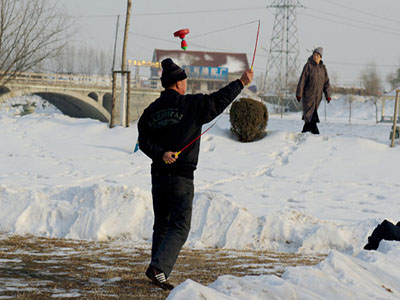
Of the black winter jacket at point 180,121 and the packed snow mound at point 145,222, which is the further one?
the packed snow mound at point 145,222

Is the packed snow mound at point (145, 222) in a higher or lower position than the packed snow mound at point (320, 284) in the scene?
lower

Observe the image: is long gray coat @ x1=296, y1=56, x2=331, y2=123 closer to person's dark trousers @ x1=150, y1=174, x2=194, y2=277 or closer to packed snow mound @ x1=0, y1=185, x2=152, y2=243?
packed snow mound @ x1=0, y1=185, x2=152, y2=243

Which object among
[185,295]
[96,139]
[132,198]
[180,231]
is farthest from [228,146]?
[185,295]

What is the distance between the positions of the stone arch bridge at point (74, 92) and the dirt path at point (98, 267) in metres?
33.9

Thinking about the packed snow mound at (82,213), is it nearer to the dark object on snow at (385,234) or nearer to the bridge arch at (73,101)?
the dark object on snow at (385,234)

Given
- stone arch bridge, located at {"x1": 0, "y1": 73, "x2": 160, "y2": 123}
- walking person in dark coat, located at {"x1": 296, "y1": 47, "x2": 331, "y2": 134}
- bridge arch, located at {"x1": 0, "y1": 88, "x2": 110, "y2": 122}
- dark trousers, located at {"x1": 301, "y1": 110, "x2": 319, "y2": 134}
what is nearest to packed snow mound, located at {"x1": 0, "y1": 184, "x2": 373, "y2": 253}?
walking person in dark coat, located at {"x1": 296, "y1": 47, "x2": 331, "y2": 134}

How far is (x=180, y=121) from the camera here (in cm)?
425

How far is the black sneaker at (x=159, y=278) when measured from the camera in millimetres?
3955

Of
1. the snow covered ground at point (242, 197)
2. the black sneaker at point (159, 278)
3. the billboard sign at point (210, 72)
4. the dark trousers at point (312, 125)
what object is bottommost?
the snow covered ground at point (242, 197)

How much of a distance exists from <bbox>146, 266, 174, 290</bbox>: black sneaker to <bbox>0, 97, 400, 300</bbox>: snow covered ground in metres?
0.80

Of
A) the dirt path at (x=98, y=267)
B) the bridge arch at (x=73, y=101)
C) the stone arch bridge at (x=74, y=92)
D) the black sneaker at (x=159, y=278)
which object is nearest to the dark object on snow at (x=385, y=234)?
the dirt path at (x=98, y=267)

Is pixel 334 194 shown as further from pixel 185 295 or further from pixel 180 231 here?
pixel 185 295

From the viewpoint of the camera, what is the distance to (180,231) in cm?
429

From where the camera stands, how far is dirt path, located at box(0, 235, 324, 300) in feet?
12.7
